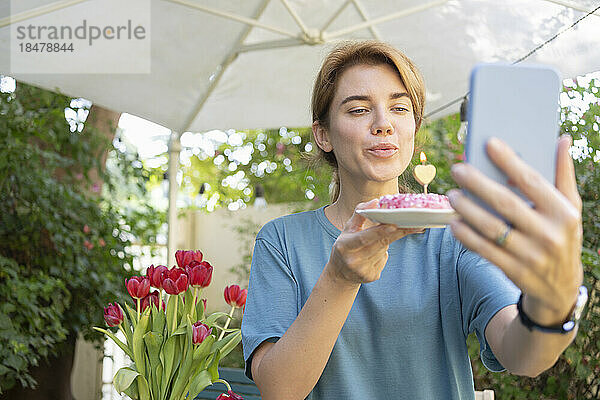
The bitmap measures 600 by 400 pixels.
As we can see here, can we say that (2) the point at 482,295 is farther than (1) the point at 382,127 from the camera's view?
No

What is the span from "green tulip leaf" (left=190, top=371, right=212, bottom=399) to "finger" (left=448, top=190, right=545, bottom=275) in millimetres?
1105

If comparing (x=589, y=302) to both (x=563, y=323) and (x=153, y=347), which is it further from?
(x=563, y=323)

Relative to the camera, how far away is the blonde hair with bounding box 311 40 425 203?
136 centimetres

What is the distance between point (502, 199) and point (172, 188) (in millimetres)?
3699

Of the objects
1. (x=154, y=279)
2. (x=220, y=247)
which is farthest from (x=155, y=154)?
(x=154, y=279)

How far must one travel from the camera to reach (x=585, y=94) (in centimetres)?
333

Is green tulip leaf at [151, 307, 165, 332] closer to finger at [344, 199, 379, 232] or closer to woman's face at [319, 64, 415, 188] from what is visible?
woman's face at [319, 64, 415, 188]

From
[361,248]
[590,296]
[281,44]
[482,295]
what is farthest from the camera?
[281,44]

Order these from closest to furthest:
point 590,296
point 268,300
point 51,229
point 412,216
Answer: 1. point 412,216
2. point 268,300
3. point 590,296
4. point 51,229

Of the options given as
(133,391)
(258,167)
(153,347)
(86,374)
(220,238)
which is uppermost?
(258,167)

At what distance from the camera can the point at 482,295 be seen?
1122 mm

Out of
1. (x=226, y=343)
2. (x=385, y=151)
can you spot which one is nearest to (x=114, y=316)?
(x=226, y=343)

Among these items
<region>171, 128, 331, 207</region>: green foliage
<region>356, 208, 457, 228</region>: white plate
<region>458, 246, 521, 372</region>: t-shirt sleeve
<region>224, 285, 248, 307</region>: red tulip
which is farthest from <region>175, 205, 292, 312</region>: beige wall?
<region>356, 208, 457, 228</region>: white plate

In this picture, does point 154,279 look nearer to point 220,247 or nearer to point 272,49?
point 272,49
